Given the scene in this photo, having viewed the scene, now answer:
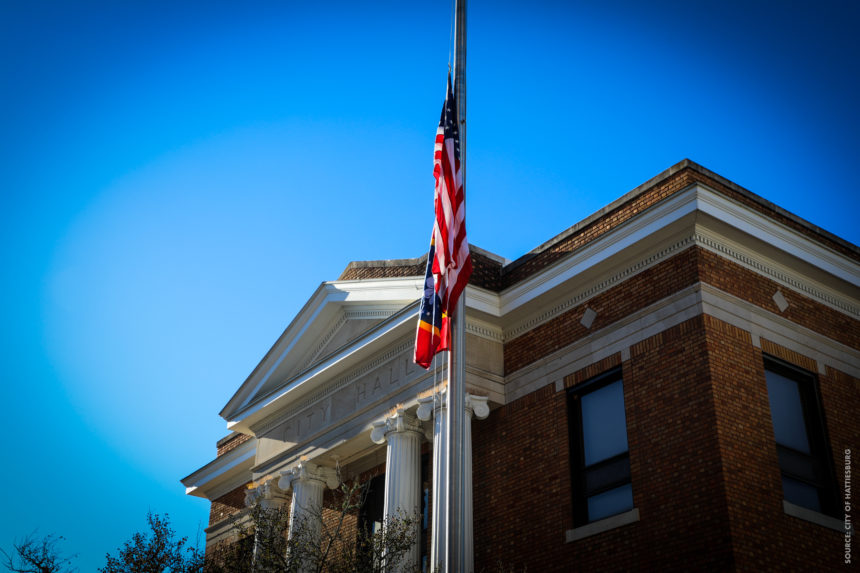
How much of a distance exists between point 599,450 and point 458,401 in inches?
183

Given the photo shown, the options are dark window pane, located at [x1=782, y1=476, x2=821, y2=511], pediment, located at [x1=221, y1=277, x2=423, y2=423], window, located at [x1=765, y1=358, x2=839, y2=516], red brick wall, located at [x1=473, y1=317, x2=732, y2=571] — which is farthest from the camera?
pediment, located at [x1=221, y1=277, x2=423, y2=423]

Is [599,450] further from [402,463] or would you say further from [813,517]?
[402,463]

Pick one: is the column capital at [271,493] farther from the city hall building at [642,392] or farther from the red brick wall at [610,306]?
the red brick wall at [610,306]

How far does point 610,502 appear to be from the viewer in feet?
51.3

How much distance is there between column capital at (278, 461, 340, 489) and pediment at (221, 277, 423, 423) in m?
2.03

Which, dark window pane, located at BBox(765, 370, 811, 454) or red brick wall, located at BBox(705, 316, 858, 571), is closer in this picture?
red brick wall, located at BBox(705, 316, 858, 571)

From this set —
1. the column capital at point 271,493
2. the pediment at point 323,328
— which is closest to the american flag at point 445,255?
the pediment at point 323,328

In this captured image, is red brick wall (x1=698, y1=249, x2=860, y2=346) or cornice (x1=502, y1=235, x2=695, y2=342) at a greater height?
cornice (x1=502, y1=235, x2=695, y2=342)

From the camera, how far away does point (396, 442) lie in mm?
18188

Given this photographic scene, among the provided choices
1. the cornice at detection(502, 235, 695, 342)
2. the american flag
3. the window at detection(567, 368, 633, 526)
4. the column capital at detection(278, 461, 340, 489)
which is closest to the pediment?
the column capital at detection(278, 461, 340, 489)

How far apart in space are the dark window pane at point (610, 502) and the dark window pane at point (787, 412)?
2539 millimetres

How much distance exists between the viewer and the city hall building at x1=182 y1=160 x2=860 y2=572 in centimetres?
1415

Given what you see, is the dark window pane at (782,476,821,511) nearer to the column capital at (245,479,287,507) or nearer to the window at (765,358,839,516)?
the window at (765,358,839,516)

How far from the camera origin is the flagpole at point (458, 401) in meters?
11.5
